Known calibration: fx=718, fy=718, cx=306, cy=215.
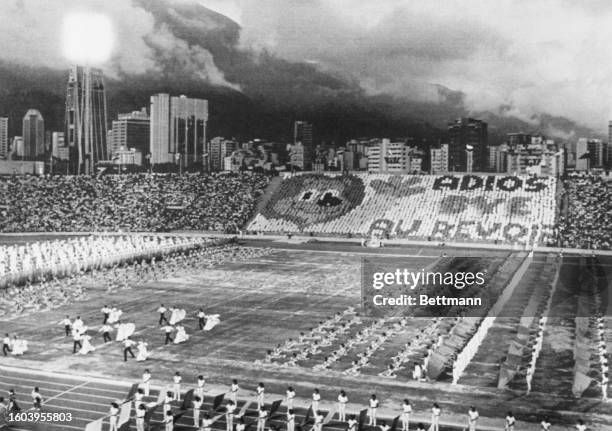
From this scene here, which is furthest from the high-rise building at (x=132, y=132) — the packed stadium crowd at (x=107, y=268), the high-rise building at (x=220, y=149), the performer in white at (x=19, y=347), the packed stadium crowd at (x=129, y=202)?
the performer in white at (x=19, y=347)

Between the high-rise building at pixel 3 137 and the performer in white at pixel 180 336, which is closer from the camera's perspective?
the performer in white at pixel 180 336

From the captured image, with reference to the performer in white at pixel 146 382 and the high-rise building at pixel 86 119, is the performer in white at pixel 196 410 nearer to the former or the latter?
the performer in white at pixel 146 382

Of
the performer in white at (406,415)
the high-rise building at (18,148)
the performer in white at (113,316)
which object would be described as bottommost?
the performer in white at (406,415)

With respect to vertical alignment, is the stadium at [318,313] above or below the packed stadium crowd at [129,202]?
below

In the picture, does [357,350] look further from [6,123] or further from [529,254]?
[6,123]

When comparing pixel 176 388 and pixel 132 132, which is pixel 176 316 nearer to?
pixel 176 388

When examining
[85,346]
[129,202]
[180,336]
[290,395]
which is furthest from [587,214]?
[290,395]

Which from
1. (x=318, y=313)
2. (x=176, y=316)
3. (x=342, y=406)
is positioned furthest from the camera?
(x=318, y=313)
